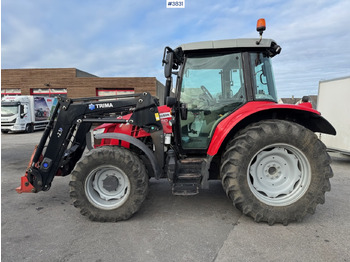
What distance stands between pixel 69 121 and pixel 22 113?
14.1m

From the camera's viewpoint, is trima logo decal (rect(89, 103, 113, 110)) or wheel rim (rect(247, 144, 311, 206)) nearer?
wheel rim (rect(247, 144, 311, 206))

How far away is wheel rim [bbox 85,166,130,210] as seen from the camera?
313 cm

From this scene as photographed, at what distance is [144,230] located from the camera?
2.93 meters

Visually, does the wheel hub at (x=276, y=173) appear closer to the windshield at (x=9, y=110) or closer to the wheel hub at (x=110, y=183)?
the wheel hub at (x=110, y=183)

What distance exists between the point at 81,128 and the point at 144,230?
68.9 inches

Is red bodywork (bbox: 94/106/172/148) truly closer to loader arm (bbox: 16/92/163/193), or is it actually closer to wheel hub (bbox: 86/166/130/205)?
loader arm (bbox: 16/92/163/193)

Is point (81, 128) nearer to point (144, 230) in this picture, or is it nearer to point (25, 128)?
point (144, 230)

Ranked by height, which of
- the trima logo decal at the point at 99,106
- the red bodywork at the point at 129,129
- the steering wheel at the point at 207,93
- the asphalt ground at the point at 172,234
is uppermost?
the steering wheel at the point at 207,93

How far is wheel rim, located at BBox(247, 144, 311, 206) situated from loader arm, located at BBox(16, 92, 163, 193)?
4.87ft

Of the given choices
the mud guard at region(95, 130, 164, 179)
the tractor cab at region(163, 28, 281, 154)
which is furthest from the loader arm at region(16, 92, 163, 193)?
the tractor cab at region(163, 28, 281, 154)

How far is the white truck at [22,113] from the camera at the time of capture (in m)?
14.6

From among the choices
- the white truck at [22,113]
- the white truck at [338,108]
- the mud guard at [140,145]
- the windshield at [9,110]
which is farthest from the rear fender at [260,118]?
the windshield at [9,110]

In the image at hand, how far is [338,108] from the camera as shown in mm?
6844

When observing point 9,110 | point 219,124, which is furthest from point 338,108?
point 9,110
